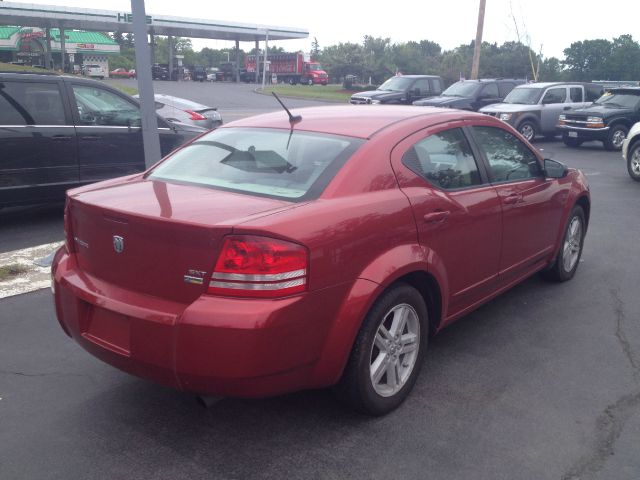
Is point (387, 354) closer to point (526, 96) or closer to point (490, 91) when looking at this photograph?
point (526, 96)

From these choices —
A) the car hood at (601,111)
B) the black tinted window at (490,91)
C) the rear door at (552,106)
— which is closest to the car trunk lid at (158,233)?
the car hood at (601,111)

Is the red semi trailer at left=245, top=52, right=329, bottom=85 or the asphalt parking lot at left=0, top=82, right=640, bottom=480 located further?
the red semi trailer at left=245, top=52, right=329, bottom=85

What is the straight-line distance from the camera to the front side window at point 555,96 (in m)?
20.1

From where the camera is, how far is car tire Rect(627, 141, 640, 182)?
1246 centimetres

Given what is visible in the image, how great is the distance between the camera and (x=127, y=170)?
8.80 metres

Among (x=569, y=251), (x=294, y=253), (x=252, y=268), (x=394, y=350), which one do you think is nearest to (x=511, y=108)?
(x=569, y=251)

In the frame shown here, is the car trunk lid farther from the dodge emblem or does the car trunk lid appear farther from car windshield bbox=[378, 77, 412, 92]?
car windshield bbox=[378, 77, 412, 92]

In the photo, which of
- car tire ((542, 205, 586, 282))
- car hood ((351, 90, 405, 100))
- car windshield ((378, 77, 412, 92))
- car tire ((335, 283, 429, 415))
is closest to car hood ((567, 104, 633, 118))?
car hood ((351, 90, 405, 100))

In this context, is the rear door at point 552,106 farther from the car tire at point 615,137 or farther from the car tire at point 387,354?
the car tire at point 387,354

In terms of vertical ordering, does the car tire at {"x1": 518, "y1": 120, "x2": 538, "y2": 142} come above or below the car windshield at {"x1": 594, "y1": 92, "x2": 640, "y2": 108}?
below

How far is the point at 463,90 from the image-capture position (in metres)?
22.2

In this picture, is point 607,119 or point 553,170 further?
point 607,119

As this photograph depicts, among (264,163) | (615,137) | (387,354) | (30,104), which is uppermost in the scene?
(30,104)

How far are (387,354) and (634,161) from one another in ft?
34.7
